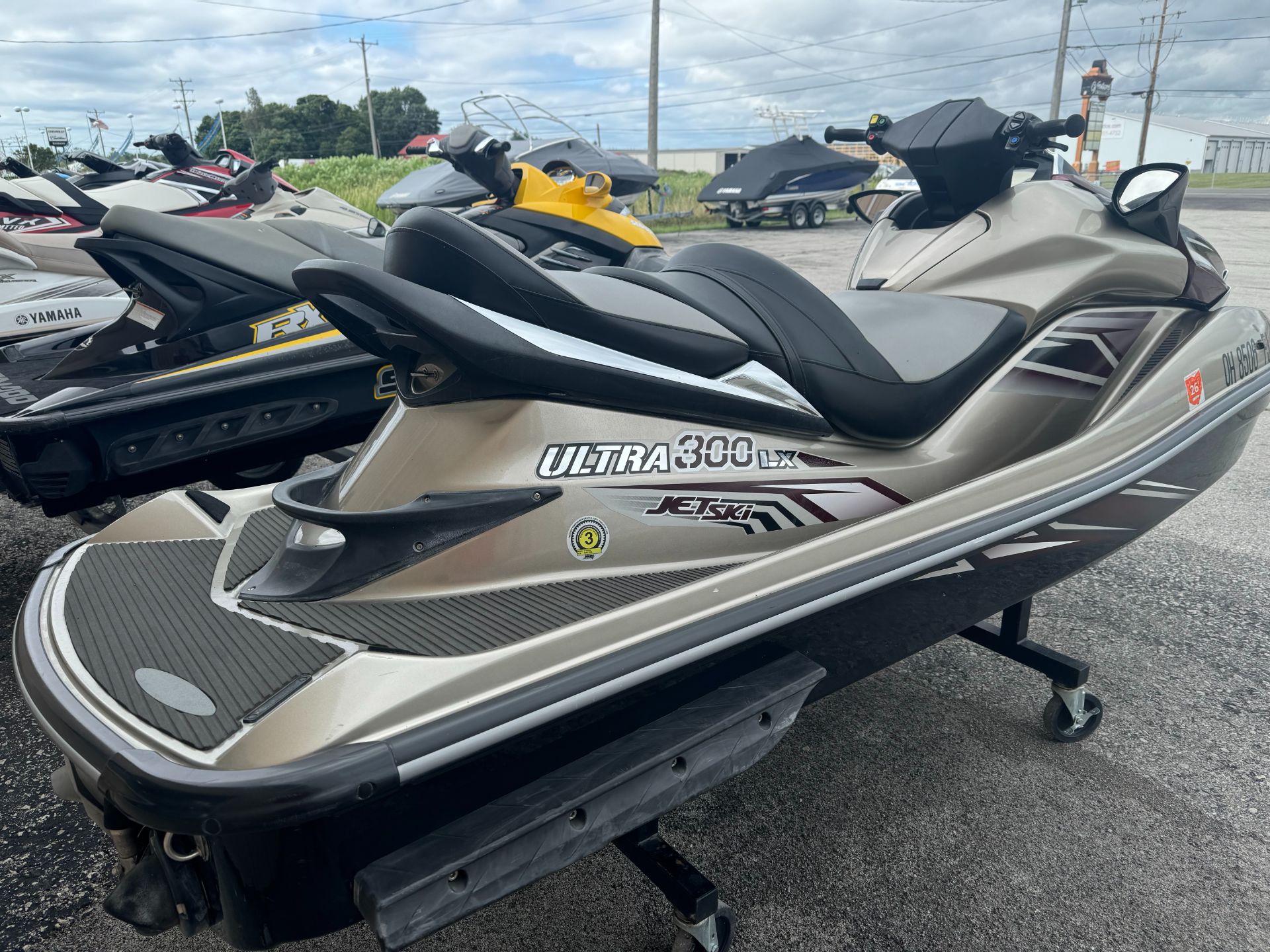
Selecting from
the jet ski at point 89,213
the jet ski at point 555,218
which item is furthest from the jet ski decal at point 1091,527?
the jet ski at point 555,218

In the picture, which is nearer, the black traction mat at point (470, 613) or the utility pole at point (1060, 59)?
the black traction mat at point (470, 613)

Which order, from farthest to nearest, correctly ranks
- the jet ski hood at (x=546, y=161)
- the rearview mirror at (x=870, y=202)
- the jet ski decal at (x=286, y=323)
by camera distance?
the jet ski hood at (x=546, y=161) → the jet ski decal at (x=286, y=323) → the rearview mirror at (x=870, y=202)

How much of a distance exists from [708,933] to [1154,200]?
6.21 feet

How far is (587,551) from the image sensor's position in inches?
57.8

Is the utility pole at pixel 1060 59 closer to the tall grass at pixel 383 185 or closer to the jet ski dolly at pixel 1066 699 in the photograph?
the tall grass at pixel 383 185

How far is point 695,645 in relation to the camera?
134cm

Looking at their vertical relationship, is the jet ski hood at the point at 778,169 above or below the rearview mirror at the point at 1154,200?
below

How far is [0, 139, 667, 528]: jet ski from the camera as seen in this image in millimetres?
2584

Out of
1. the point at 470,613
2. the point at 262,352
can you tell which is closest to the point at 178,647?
the point at 470,613

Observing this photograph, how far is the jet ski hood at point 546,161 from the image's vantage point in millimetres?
6609

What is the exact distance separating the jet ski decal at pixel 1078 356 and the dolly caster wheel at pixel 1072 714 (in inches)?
26.9

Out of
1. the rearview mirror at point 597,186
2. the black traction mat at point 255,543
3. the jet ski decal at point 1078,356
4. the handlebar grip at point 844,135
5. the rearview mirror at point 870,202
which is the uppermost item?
the handlebar grip at point 844,135

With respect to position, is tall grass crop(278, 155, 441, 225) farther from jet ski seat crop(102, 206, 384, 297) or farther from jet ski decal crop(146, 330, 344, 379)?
jet ski decal crop(146, 330, 344, 379)

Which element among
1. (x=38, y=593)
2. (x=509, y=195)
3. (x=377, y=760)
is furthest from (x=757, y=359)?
(x=509, y=195)
